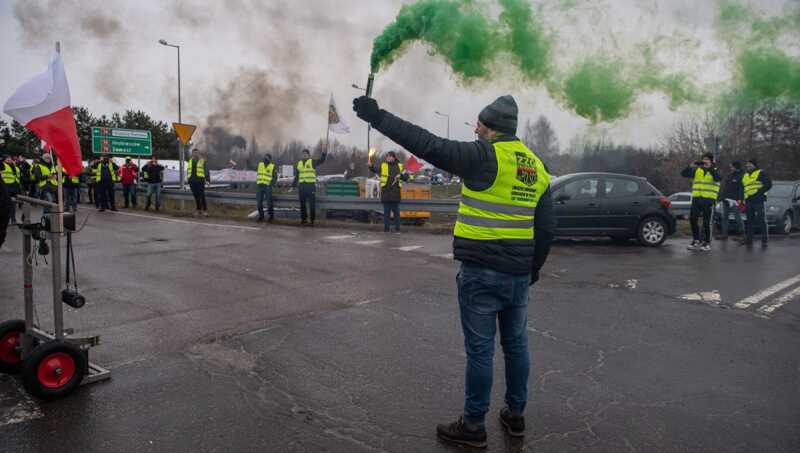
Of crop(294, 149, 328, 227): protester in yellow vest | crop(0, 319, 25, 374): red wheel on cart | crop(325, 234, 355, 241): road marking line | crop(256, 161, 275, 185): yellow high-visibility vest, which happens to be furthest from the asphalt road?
crop(256, 161, 275, 185): yellow high-visibility vest

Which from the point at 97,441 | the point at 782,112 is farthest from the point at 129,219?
the point at 782,112

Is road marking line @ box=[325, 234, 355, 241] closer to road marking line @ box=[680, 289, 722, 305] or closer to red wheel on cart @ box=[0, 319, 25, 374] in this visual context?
road marking line @ box=[680, 289, 722, 305]

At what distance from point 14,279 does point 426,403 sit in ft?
21.8

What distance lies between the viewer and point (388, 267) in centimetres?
947

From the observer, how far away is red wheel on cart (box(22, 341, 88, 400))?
3936mm

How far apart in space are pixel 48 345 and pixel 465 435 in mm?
2845

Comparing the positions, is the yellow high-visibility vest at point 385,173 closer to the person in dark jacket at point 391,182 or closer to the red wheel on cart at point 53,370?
the person in dark jacket at point 391,182

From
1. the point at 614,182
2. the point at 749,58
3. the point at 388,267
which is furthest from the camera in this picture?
the point at 614,182

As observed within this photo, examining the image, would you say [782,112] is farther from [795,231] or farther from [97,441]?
[97,441]

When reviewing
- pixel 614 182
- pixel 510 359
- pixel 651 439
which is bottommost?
pixel 651 439

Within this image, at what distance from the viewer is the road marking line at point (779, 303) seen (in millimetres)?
7172

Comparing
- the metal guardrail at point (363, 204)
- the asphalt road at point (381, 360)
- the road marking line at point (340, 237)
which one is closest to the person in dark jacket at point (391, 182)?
the metal guardrail at point (363, 204)

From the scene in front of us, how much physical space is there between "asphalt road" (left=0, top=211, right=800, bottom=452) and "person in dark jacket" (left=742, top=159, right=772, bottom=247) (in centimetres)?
442

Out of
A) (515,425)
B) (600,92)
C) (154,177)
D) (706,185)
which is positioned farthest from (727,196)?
(154,177)
